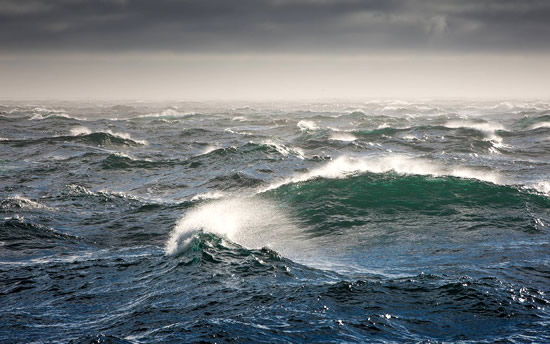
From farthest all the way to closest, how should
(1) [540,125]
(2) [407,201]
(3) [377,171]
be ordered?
(1) [540,125]
(3) [377,171]
(2) [407,201]

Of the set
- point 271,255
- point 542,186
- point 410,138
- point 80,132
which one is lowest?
point 271,255

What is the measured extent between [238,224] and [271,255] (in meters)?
3.93

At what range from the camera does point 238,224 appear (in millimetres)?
14344

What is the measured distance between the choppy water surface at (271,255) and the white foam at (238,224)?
9 centimetres

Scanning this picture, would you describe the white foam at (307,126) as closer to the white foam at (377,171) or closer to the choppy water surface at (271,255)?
the white foam at (377,171)

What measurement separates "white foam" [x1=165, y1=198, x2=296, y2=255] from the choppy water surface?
9cm

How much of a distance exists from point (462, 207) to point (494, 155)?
18.4 m

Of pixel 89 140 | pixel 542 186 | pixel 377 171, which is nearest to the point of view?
pixel 542 186

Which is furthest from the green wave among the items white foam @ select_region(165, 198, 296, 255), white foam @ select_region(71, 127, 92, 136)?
white foam @ select_region(71, 127, 92, 136)

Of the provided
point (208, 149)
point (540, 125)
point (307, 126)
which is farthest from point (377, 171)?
point (540, 125)

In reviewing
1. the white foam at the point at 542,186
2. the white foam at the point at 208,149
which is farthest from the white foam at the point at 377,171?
the white foam at the point at 208,149

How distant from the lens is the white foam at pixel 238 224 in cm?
1225

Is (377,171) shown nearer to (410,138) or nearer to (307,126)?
(410,138)

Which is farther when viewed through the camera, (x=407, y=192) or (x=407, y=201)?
(x=407, y=192)
